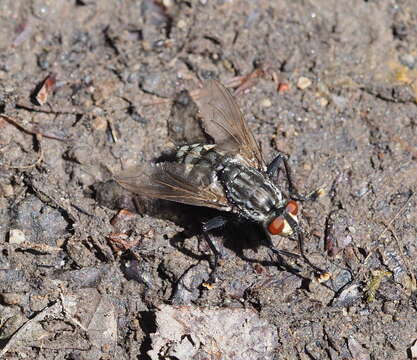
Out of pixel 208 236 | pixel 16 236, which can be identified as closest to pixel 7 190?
pixel 16 236

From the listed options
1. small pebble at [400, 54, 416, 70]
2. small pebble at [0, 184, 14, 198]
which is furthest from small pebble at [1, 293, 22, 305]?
small pebble at [400, 54, 416, 70]

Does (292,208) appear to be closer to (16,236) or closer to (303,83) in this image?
(303,83)

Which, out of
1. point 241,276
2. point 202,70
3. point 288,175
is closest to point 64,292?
point 241,276

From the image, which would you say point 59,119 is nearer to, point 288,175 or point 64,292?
point 64,292

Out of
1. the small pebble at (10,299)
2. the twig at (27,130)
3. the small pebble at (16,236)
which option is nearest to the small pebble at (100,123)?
the twig at (27,130)

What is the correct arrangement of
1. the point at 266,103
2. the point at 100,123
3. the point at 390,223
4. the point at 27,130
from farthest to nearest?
1. the point at 266,103
2. the point at 100,123
3. the point at 27,130
4. the point at 390,223

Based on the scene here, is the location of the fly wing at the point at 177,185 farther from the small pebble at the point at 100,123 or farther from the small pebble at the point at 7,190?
the small pebble at the point at 7,190

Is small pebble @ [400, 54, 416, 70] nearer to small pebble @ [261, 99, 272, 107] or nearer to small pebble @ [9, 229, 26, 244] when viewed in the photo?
small pebble @ [261, 99, 272, 107]
